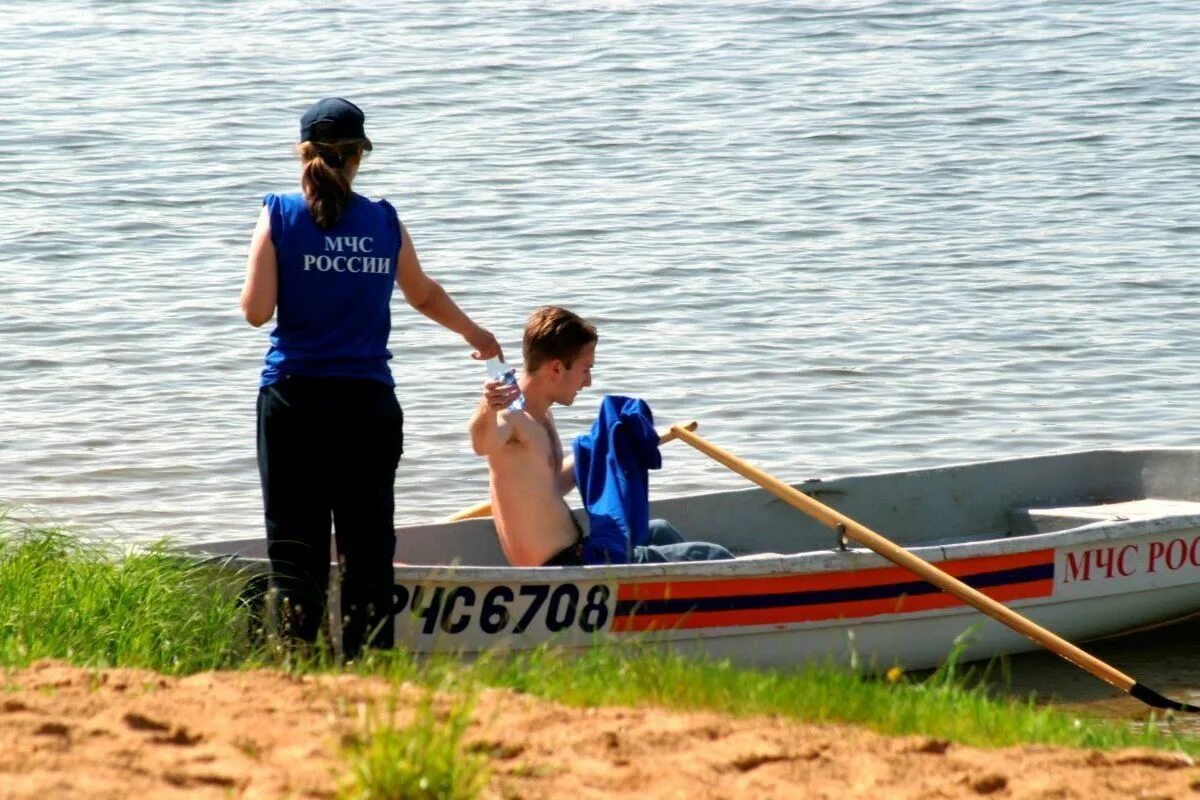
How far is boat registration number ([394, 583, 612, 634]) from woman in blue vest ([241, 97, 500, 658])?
2.22 ft

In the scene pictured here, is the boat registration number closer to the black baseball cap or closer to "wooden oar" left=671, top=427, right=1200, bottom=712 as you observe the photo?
"wooden oar" left=671, top=427, right=1200, bottom=712

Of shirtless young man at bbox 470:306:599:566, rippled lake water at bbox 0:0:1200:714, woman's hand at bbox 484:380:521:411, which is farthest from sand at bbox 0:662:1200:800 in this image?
rippled lake water at bbox 0:0:1200:714

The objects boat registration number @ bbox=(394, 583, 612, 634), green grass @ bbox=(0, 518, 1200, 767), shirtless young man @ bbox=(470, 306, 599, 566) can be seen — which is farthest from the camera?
shirtless young man @ bbox=(470, 306, 599, 566)

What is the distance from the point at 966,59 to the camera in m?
24.5

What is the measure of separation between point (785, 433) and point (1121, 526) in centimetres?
389

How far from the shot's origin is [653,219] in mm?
17375

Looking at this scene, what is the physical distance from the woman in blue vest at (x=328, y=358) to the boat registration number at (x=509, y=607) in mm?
677

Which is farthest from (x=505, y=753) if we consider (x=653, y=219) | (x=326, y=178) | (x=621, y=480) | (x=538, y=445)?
(x=653, y=219)

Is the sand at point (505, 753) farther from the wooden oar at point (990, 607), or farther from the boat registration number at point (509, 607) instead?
the wooden oar at point (990, 607)

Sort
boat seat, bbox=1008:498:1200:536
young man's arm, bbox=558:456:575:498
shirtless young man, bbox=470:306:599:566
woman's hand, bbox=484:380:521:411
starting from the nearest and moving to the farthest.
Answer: woman's hand, bbox=484:380:521:411, shirtless young man, bbox=470:306:599:566, young man's arm, bbox=558:456:575:498, boat seat, bbox=1008:498:1200:536

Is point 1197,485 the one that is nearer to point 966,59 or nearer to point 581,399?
point 581,399

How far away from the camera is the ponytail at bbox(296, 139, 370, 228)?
5707 millimetres

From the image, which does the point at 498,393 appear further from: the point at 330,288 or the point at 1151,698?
the point at 1151,698

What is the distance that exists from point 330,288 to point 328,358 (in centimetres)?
21
